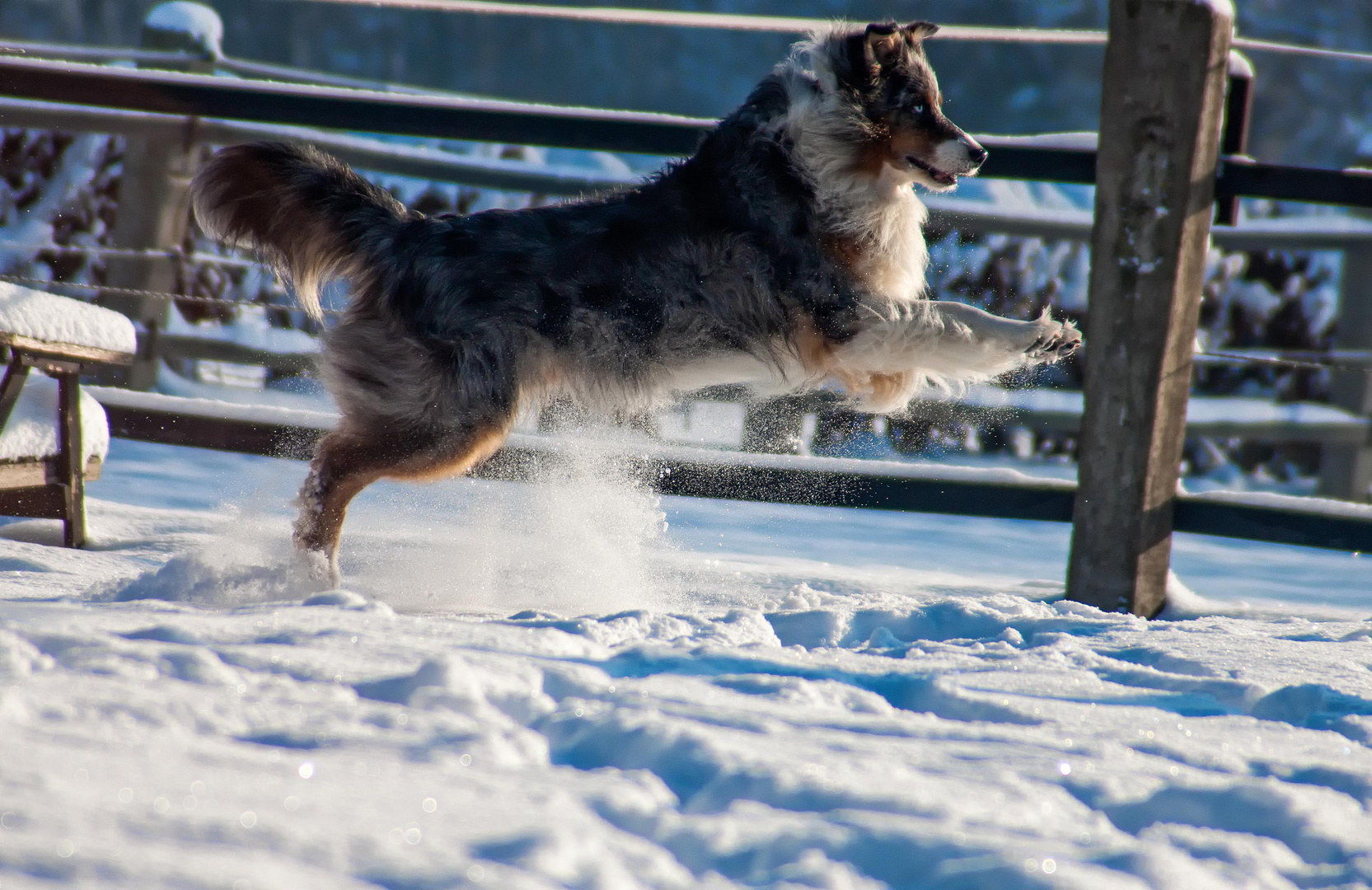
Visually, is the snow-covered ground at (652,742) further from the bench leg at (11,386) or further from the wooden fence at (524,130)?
the wooden fence at (524,130)

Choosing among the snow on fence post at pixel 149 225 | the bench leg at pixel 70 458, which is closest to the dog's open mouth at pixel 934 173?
the bench leg at pixel 70 458

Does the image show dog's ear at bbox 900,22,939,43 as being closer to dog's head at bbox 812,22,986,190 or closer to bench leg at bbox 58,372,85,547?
dog's head at bbox 812,22,986,190

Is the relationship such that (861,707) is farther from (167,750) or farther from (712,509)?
(712,509)

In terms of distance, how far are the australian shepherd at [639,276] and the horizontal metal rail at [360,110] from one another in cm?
27

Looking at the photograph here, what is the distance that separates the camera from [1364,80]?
10406 mm

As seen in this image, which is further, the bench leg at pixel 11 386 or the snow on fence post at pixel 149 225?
the snow on fence post at pixel 149 225

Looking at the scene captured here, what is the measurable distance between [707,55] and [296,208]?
30.4ft

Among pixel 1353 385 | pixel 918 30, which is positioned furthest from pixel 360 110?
pixel 1353 385

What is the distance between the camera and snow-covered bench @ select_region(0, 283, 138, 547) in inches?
108

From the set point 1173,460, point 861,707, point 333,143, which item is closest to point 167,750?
point 861,707

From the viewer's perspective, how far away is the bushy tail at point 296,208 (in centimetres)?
271

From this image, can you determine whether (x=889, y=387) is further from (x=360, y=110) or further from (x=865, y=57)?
(x=360, y=110)

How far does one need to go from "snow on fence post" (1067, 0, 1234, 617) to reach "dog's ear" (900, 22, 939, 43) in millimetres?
517

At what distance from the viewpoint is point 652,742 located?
130 centimetres
